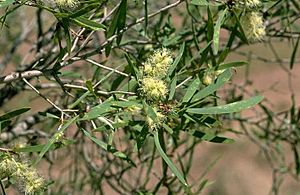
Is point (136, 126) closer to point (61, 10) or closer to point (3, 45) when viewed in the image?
point (61, 10)

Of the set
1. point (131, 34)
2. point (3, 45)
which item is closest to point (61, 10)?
point (131, 34)

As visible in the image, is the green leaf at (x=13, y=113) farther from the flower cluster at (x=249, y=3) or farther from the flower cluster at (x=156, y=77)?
the flower cluster at (x=249, y=3)

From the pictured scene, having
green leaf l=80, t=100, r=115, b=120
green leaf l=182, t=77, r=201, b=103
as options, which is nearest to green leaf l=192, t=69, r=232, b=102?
green leaf l=182, t=77, r=201, b=103

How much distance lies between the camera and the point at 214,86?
0.85 m

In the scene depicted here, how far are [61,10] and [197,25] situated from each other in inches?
24.2

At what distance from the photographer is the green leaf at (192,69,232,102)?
2.78 ft

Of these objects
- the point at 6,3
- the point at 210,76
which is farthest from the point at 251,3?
the point at 6,3

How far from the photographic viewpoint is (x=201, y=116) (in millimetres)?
884

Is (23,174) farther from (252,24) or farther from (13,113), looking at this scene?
(252,24)

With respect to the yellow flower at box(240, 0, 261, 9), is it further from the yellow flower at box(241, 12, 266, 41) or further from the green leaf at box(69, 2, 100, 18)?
the green leaf at box(69, 2, 100, 18)

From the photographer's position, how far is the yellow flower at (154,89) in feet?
→ 2.58

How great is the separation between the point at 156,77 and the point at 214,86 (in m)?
0.09

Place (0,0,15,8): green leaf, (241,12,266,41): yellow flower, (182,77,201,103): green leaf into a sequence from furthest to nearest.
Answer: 1. (241,12,266,41): yellow flower
2. (182,77,201,103): green leaf
3. (0,0,15,8): green leaf

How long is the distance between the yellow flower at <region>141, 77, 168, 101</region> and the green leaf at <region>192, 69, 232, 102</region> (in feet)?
0.20
